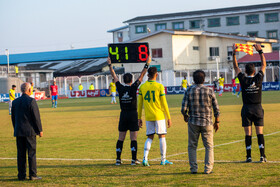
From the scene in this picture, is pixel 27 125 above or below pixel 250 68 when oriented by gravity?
→ below

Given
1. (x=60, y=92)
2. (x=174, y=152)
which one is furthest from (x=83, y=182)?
(x=60, y=92)

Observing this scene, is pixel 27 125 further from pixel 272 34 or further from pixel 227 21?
pixel 272 34

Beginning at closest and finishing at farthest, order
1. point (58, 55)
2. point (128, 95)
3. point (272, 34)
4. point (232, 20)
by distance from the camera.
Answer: point (128, 95)
point (272, 34)
point (232, 20)
point (58, 55)

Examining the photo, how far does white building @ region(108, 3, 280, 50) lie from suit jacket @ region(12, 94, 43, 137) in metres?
71.8

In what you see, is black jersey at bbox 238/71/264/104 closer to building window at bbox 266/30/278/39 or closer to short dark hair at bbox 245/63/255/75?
short dark hair at bbox 245/63/255/75

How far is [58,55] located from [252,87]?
76028mm

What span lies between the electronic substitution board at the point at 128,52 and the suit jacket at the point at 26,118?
17.5 m

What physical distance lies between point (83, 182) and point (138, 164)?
185 centimetres

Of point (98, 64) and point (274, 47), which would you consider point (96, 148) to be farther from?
point (274, 47)

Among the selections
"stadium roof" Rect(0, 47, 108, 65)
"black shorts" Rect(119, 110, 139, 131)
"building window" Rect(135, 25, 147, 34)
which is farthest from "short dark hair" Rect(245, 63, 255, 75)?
"building window" Rect(135, 25, 147, 34)

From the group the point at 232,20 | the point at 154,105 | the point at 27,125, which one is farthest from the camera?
the point at 232,20

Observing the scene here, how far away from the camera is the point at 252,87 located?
989 cm

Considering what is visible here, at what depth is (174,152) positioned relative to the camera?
11.8 meters

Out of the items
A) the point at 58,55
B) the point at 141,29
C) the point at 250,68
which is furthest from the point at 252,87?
the point at 141,29
